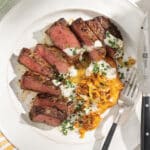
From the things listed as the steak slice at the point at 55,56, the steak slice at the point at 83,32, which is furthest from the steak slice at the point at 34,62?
the steak slice at the point at 83,32

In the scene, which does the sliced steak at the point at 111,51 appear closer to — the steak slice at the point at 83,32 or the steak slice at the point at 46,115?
the steak slice at the point at 83,32

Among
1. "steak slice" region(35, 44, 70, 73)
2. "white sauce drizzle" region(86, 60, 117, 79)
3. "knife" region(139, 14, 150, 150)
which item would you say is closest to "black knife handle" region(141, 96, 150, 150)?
"knife" region(139, 14, 150, 150)

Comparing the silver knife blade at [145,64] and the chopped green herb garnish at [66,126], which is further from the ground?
the silver knife blade at [145,64]

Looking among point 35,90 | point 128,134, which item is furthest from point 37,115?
point 128,134

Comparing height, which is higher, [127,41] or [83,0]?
[83,0]

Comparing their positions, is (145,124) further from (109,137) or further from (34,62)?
(34,62)

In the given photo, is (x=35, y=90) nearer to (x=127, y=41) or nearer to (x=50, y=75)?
(x=50, y=75)

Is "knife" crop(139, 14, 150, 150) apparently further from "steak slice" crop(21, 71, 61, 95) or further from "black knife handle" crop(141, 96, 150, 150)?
"steak slice" crop(21, 71, 61, 95)

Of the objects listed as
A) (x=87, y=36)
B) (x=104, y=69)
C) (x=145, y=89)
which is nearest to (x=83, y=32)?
(x=87, y=36)
